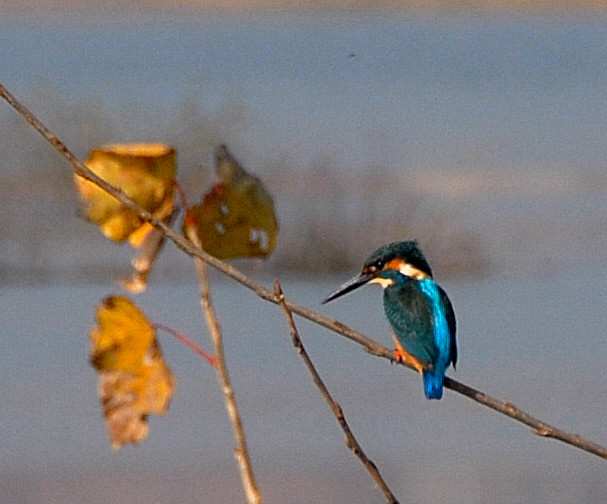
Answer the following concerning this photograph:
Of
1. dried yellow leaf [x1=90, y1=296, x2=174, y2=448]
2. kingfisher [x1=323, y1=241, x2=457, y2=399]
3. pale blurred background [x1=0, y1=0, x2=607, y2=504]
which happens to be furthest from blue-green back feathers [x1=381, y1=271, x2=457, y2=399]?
pale blurred background [x1=0, y1=0, x2=607, y2=504]

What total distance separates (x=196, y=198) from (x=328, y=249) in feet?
1.79

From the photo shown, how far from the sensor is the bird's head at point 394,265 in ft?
7.67

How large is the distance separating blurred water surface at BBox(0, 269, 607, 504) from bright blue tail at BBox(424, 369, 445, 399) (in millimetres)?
3774

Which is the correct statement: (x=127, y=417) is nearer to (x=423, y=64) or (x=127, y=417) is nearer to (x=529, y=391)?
(x=529, y=391)

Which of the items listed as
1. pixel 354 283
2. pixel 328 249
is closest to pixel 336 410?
pixel 354 283

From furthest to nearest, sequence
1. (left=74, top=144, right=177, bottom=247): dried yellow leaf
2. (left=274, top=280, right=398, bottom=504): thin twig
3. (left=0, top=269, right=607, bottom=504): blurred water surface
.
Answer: (left=0, top=269, right=607, bottom=504): blurred water surface
(left=74, top=144, right=177, bottom=247): dried yellow leaf
(left=274, top=280, right=398, bottom=504): thin twig

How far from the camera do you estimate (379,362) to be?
741 centimetres

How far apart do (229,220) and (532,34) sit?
45.0 ft

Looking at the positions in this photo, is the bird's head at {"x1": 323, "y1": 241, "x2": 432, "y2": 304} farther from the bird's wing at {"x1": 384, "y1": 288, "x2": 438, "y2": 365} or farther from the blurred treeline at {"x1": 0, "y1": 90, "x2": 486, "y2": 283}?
the blurred treeline at {"x1": 0, "y1": 90, "x2": 486, "y2": 283}

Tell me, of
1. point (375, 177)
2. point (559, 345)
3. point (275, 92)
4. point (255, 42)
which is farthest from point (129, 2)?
point (559, 345)

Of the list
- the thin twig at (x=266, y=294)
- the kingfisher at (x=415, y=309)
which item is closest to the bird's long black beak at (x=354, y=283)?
the kingfisher at (x=415, y=309)

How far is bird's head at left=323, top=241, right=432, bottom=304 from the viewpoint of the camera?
7.67 feet

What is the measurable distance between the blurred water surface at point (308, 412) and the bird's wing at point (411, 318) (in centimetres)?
363

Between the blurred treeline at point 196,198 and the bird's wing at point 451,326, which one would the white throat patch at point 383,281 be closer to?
the bird's wing at point 451,326
